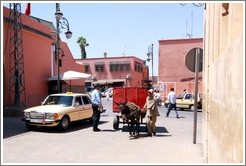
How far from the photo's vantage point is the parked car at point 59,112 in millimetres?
12266

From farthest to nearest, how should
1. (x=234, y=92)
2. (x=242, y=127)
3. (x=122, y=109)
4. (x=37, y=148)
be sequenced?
(x=122, y=109)
(x=37, y=148)
(x=234, y=92)
(x=242, y=127)

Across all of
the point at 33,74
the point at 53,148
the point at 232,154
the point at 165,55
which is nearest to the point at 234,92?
the point at 232,154

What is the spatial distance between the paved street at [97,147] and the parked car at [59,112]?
0.36 m

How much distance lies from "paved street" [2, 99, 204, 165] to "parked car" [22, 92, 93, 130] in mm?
361

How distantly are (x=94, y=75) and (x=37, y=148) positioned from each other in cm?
5304

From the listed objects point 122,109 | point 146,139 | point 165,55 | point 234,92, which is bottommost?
point 146,139

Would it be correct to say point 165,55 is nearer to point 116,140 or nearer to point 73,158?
point 116,140

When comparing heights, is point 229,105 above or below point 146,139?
above

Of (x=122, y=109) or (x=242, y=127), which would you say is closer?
(x=242, y=127)

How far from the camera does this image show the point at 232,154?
3455 mm

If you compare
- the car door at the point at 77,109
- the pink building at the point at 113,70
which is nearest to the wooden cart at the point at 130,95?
the car door at the point at 77,109

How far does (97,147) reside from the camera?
930 centimetres

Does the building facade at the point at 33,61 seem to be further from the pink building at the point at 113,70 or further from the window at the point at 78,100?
the pink building at the point at 113,70

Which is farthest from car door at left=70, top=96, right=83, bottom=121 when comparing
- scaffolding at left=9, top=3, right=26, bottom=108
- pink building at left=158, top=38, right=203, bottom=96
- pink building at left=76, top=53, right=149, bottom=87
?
pink building at left=76, top=53, right=149, bottom=87
